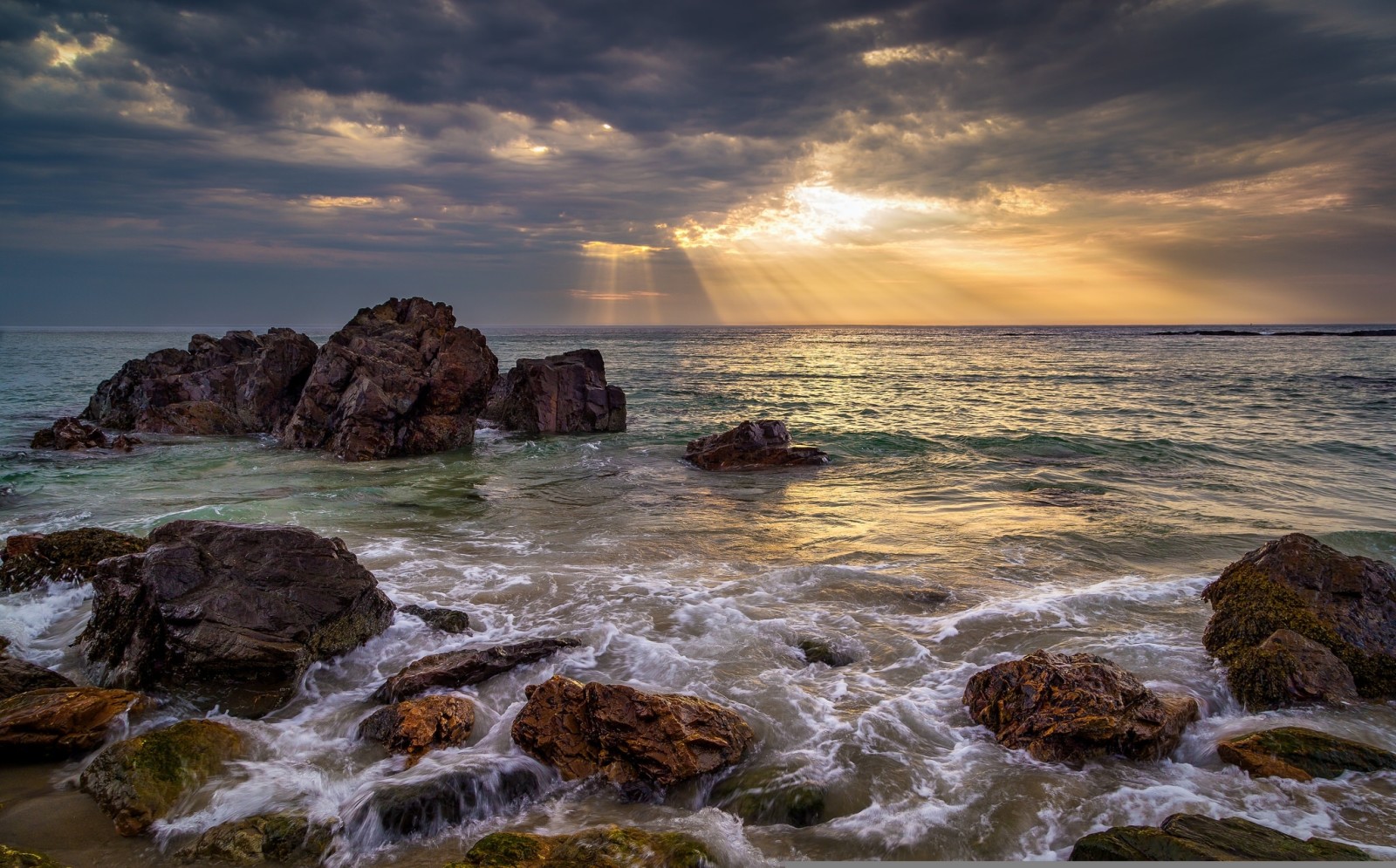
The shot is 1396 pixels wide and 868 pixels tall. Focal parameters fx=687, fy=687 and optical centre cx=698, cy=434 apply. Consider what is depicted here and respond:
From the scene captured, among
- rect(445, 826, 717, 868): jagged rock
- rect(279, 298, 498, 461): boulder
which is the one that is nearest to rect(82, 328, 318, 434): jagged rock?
rect(279, 298, 498, 461): boulder

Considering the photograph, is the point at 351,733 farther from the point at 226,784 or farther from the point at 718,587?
the point at 718,587

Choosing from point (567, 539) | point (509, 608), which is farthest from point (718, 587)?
point (567, 539)

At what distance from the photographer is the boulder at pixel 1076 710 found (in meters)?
5.39

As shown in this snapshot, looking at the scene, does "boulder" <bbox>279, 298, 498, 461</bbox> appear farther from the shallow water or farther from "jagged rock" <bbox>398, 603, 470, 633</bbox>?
"jagged rock" <bbox>398, 603, 470, 633</bbox>

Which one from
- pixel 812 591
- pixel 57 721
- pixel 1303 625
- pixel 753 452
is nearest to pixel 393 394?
pixel 753 452

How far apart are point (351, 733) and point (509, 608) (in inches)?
Answer: 114

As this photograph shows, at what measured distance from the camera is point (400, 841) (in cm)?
454

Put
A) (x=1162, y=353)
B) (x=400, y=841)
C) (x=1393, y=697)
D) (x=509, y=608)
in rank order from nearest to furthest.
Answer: (x=400, y=841), (x=1393, y=697), (x=509, y=608), (x=1162, y=353)

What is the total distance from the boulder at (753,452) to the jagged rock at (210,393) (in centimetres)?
1406

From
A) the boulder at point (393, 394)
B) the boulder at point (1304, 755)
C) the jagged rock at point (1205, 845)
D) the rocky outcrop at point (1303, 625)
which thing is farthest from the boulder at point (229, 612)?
the boulder at point (393, 394)

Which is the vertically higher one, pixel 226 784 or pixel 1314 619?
pixel 1314 619

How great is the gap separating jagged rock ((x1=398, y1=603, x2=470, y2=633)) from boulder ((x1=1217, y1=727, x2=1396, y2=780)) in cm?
723

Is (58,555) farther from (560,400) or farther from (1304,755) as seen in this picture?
(560,400)

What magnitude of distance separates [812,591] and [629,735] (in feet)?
14.1
